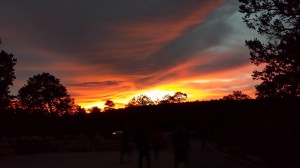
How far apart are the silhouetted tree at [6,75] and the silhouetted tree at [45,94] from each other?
4313 centimetres

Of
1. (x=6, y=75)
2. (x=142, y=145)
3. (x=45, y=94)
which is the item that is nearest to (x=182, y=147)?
(x=142, y=145)

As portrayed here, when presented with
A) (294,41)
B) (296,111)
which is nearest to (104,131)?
(296,111)

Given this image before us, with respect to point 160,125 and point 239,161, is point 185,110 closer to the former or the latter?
point 160,125

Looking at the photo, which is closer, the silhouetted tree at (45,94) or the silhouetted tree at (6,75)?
the silhouetted tree at (6,75)

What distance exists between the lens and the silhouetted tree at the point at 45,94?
8831 cm

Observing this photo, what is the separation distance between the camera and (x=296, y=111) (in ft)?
117

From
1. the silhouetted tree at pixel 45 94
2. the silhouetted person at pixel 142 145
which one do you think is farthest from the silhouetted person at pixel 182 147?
the silhouetted tree at pixel 45 94

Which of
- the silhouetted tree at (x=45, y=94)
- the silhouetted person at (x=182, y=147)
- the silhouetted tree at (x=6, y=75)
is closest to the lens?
the silhouetted person at (x=182, y=147)

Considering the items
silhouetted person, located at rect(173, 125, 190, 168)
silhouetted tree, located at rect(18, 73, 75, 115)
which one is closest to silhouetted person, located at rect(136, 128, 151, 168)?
silhouetted person, located at rect(173, 125, 190, 168)

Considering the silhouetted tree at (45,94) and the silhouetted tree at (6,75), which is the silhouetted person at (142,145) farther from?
the silhouetted tree at (45,94)

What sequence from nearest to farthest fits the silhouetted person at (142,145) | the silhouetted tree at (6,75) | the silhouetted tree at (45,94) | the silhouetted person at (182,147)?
the silhouetted person at (182,147) < the silhouetted person at (142,145) < the silhouetted tree at (6,75) < the silhouetted tree at (45,94)

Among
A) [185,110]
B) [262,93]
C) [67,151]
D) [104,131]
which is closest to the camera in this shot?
[262,93]

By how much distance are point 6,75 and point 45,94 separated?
45751 mm

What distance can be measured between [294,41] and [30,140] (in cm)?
2498
